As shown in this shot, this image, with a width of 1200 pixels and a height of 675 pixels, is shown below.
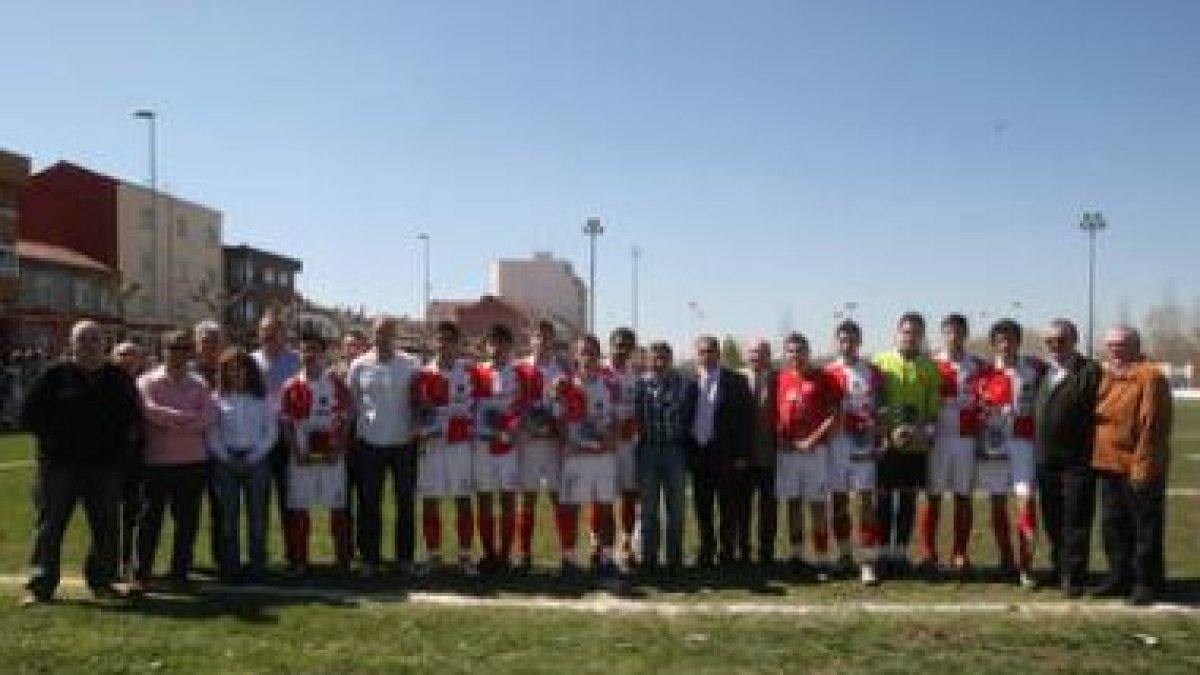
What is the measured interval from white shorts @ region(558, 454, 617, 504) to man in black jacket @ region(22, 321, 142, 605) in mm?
3570

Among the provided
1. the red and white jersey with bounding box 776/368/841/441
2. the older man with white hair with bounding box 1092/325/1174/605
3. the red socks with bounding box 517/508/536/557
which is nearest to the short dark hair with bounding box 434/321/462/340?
the red socks with bounding box 517/508/536/557

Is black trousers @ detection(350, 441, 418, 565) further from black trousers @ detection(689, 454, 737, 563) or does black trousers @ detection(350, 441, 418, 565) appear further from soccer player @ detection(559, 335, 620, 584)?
black trousers @ detection(689, 454, 737, 563)

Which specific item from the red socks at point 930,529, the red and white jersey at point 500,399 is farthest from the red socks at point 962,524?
the red and white jersey at point 500,399

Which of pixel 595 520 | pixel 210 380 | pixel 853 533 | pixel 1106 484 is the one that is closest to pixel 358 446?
pixel 210 380

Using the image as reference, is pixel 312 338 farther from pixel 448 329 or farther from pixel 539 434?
pixel 539 434

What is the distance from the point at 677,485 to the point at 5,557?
6022 mm

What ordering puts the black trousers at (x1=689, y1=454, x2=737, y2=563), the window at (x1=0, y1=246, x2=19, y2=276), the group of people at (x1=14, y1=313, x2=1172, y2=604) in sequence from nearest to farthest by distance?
the group of people at (x1=14, y1=313, x2=1172, y2=604), the black trousers at (x1=689, y1=454, x2=737, y2=563), the window at (x1=0, y1=246, x2=19, y2=276)

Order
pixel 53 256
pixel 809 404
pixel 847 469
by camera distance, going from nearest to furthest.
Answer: pixel 847 469 → pixel 809 404 → pixel 53 256

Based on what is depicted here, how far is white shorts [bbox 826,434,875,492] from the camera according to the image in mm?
12219

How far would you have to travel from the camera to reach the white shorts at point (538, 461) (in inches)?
485

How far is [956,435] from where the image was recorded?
40.3ft

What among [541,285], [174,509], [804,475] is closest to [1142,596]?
[804,475]

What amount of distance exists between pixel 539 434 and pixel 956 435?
139 inches

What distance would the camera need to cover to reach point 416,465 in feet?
40.0
